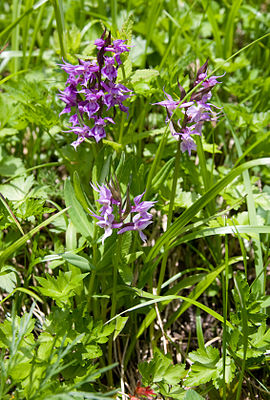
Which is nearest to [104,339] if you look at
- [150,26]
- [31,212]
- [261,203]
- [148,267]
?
[148,267]

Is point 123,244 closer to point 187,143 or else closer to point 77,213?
point 77,213

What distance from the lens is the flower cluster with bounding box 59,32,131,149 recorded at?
178 centimetres

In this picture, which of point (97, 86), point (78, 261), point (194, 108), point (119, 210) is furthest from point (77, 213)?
point (194, 108)

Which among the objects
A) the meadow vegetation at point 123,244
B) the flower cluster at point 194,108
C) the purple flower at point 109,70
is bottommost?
the meadow vegetation at point 123,244

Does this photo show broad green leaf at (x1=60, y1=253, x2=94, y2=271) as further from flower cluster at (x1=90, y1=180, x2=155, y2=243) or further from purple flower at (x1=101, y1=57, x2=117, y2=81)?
purple flower at (x1=101, y1=57, x2=117, y2=81)

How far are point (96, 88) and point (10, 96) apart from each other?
81 cm

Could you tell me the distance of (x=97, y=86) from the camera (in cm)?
184

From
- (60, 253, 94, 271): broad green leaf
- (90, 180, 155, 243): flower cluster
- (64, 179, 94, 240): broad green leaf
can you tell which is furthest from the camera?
(64, 179, 94, 240): broad green leaf

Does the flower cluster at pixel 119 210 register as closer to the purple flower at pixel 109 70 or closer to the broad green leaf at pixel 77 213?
the broad green leaf at pixel 77 213

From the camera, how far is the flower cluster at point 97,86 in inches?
70.2

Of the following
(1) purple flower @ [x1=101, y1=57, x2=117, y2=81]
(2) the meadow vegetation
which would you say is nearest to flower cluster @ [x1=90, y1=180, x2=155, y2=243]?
(2) the meadow vegetation

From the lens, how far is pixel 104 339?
171 centimetres

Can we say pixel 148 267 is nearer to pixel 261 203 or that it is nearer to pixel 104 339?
pixel 104 339

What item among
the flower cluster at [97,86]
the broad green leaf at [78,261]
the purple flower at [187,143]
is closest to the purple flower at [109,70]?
the flower cluster at [97,86]
